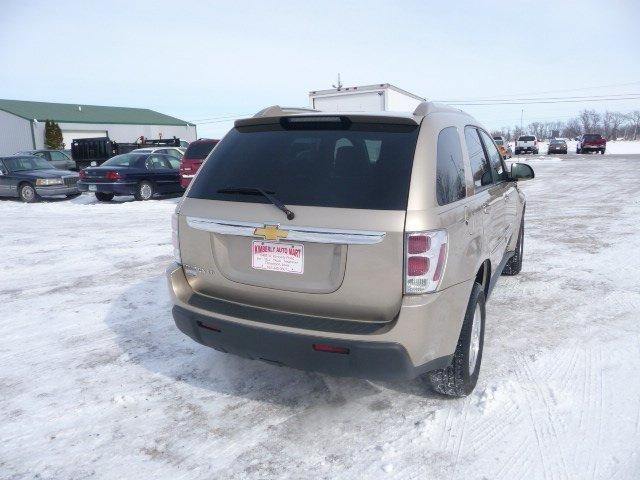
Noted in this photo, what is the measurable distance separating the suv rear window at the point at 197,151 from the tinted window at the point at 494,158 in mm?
10303

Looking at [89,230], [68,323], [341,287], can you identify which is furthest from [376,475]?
[89,230]

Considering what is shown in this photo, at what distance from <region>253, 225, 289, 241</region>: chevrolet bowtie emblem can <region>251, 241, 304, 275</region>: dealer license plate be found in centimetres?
5

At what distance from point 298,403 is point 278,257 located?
110 cm

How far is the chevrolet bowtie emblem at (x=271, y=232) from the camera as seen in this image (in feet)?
8.36

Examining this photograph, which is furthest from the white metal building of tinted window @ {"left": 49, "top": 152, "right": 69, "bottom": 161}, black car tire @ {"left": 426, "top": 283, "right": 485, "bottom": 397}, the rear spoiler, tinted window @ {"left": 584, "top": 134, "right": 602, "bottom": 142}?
black car tire @ {"left": 426, "top": 283, "right": 485, "bottom": 397}

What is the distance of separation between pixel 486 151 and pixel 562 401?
204cm

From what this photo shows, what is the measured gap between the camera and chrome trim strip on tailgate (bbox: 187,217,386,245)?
2383 mm

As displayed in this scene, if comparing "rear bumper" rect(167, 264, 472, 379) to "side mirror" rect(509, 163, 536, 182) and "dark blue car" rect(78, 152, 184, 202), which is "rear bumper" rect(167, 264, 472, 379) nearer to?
"side mirror" rect(509, 163, 536, 182)

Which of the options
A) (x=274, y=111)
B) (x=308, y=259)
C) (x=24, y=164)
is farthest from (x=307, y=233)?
(x=24, y=164)

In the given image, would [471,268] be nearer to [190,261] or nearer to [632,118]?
[190,261]

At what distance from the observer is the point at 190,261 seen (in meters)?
Answer: 2.96

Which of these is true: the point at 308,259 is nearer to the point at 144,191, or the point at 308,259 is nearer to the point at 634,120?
the point at 144,191

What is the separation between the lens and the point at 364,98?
1238 cm

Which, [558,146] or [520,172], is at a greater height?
[558,146]
